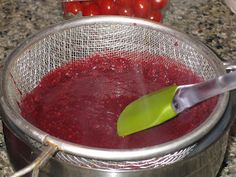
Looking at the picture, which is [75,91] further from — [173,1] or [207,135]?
[173,1]

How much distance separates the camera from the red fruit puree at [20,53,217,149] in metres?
0.91

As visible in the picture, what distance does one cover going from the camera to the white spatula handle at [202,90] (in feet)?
2.83

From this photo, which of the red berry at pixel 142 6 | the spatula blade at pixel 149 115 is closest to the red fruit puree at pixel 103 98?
the spatula blade at pixel 149 115

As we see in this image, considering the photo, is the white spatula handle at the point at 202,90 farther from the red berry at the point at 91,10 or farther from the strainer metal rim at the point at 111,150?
the red berry at the point at 91,10

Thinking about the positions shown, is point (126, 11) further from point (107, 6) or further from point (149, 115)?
point (149, 115)

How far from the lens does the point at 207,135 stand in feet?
2.80

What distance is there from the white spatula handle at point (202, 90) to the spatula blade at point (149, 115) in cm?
1

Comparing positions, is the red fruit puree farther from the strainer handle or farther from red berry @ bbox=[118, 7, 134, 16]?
red berry @ bbox=[118, 7, 134, 16]

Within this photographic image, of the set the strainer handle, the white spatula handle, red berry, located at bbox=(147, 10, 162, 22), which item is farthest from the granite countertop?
the strainer handle

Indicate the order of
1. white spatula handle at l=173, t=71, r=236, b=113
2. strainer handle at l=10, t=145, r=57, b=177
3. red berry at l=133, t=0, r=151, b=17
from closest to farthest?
strainer handle at l=10, t=145, r=57, b=177, white spatula handle at l=173, t=71, r=236, b=113, red berry at l=133, t=0, r=151, b=17

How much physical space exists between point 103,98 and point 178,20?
1.90 feet

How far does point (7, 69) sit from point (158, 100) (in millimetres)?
Answer: 262

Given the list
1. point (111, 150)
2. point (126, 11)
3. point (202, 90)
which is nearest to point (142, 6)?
point (126, 11)

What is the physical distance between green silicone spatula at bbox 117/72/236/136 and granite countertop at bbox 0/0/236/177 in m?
0.50
